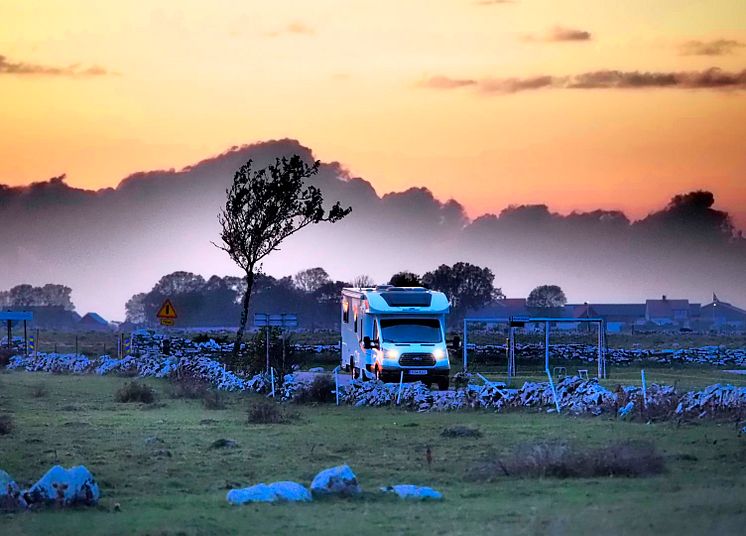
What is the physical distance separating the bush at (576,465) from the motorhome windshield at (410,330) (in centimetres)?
2163

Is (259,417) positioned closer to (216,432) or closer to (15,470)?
Answer: (216,432)

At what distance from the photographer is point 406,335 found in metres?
42.9

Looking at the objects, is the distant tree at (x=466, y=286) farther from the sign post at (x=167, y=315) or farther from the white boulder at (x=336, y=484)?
the white boulder at (x=336, y=484)

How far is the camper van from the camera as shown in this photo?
42219 millimetres

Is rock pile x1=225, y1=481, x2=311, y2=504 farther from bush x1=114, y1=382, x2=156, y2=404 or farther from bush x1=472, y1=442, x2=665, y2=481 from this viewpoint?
bush x1=114, y1=382, x2=156, y2=404

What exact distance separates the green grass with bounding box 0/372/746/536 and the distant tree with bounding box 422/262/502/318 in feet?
503

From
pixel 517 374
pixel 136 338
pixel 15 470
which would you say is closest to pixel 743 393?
pixel 15 470

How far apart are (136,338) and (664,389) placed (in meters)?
58.4

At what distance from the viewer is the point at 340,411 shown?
34.9 meters

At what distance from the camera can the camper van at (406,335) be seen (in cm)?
4222

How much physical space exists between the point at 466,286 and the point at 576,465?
172857mm

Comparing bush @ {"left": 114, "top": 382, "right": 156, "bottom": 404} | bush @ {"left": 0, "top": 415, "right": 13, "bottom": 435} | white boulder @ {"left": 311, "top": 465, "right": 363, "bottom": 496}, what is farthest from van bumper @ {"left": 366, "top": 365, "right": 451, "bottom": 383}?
white boulder @ {"left": 311, "top": 465, "right": 363, "bottom": 496}

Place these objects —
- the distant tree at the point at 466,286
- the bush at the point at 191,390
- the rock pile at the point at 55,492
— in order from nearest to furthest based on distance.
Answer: the rock pile at the point at 55,492 < the bush at the point at 191,390 < the distant tree at the point at 466,286

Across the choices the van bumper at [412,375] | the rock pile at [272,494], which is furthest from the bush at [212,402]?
the rock pile at [272,494]
